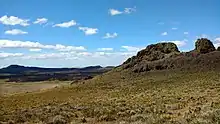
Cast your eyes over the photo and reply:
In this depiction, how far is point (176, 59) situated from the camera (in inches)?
3447

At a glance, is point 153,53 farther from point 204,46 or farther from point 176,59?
point 204,46

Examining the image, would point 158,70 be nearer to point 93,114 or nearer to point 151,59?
point 151,59

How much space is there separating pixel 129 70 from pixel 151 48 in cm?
1845

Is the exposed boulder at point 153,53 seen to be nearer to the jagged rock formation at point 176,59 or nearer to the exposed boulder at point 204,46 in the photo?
the jagged rock formation at point 176,59

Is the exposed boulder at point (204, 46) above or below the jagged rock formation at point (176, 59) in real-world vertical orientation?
above

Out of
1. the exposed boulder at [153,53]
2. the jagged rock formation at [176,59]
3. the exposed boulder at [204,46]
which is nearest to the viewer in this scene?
the jagged rock formation at [176,59]

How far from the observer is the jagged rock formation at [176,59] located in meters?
79.0

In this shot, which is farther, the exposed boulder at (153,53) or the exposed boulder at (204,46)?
the exposed boulder at (153,53)

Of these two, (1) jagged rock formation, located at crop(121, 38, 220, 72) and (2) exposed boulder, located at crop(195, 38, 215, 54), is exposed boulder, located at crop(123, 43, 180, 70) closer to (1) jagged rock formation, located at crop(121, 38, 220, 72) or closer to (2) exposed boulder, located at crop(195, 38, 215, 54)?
(1) jagged rock formation, located at crop(121, 38, 220, 72)

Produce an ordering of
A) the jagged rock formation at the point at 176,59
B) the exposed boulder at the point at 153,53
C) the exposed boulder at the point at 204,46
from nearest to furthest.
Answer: the jagged rock formation at the point at 176,59
the exposed boulder at the point at 204,46
the exposed boulder at the point at 153,53

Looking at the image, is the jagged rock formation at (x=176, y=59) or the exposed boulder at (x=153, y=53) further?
the exposed boulder at (x=153, y=53)

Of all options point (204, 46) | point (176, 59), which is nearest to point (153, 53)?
Answer: point (176, 59)

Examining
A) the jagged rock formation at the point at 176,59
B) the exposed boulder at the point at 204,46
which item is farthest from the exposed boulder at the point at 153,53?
the exposed boulder at the point at 204,46

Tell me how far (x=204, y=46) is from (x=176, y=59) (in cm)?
687
